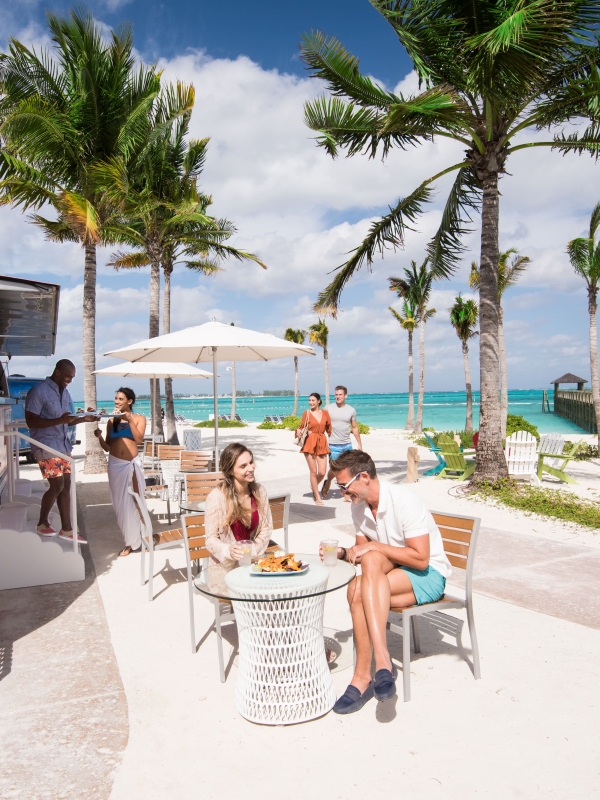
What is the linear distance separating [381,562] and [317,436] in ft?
19.8

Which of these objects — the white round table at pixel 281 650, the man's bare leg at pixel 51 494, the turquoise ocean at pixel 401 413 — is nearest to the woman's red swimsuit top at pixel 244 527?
the white round table at pixel 281 650

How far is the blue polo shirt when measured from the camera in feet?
21.0

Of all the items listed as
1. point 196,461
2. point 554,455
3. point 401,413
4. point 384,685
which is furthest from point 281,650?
point 401,413

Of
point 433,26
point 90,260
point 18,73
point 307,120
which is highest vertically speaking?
point 18,73

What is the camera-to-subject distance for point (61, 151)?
Result: 12375 mm

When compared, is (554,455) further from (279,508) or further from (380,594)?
(380,594)

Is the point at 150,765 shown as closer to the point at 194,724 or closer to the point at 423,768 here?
the point at 194,724

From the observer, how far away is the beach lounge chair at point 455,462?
11.4 meters

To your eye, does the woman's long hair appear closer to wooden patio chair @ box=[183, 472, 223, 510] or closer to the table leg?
the table leg

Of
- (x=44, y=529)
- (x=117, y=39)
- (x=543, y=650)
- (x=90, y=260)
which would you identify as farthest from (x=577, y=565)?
(x=117, y=39)

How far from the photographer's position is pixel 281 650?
3.19 meters

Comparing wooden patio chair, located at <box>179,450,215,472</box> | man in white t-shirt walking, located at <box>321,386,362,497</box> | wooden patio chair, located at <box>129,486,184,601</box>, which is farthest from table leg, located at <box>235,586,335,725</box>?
man in white t-shirt walking, located at <box>321,386,362,497</box>

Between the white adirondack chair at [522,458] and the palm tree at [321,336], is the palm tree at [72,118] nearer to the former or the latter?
the white adirondack chair at [522,458]

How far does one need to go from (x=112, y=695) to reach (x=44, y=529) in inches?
135
